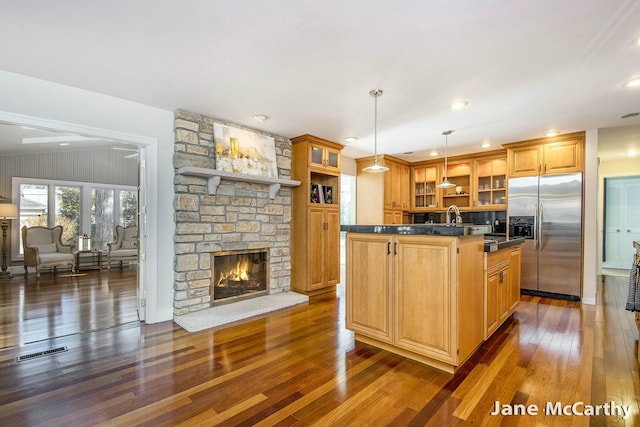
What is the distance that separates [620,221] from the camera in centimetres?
694

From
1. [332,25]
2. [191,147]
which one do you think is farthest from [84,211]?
[332,25]

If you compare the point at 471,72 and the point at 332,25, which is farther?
the point at 471,72

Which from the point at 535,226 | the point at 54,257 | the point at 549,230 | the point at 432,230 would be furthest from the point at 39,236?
the point at 549,230

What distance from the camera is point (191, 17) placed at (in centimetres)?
188

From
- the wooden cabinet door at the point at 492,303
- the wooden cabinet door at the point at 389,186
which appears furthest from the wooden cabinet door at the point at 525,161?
the wooden cabinet door at the point at 492,303

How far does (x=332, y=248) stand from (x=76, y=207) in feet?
21.7

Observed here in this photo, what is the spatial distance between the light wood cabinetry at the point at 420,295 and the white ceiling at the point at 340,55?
1.44 m

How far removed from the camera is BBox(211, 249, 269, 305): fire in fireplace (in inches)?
155

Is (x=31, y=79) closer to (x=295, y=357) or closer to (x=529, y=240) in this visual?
(x=295, y=357)

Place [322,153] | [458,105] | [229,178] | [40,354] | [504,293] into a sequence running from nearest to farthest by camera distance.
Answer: [40,354] → [504,293] → [458,105] → [229,178] → [322,153]

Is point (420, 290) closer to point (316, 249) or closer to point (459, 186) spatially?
point (316, 249)

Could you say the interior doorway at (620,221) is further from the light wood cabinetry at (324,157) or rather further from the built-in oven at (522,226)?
the light wood cabinetry at (324,157)

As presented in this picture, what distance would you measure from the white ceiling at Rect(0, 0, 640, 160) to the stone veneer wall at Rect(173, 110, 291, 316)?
407 mm

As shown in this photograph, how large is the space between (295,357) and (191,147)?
2.65m
